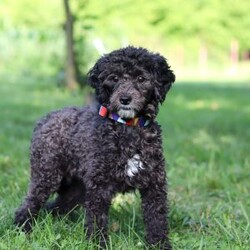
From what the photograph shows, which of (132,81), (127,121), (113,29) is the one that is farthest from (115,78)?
(113,29)

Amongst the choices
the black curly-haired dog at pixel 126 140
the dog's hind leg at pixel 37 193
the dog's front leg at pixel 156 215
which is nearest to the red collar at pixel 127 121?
the black curly-haired dog at pixel 126 140

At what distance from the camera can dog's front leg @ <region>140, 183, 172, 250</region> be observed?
4.52m

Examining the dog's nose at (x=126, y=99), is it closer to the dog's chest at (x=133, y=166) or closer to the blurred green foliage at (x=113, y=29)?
the dog's chest at (x=133, y=166)

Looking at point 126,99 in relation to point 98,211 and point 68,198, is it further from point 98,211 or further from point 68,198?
point 68,198

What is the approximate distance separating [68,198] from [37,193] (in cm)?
45

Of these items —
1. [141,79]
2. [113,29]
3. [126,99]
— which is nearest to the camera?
[126,99]

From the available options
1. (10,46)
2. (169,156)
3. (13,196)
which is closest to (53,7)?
(10,46)

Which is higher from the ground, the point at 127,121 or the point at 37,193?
the point at 127,121

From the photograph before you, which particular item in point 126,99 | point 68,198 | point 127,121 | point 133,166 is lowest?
point 68,198

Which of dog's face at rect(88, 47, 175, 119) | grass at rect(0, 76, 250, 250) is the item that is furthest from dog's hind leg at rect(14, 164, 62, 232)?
dog's face at rect(88, 47, 175, 119)

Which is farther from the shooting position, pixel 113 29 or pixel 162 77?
pixel 113 29

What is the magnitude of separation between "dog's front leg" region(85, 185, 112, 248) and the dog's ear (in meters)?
0.78

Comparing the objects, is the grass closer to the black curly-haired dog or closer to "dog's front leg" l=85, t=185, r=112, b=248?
"dog's front leg" l=85, t=185, r=112, b=248

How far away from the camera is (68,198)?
5.40 metres
